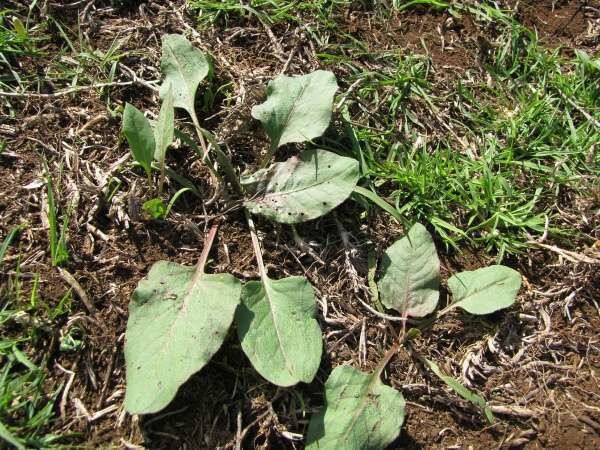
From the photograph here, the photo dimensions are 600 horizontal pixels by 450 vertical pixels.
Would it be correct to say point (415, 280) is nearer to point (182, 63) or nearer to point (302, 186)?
point (302, 186)

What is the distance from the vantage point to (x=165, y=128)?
2271 mm

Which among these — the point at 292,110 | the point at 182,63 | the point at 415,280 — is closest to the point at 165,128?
the point at 182,63

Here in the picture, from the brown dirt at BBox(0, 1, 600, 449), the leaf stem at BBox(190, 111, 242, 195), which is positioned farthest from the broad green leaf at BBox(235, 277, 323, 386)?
the leaf stem at BBox(190, 111, 242, 195)

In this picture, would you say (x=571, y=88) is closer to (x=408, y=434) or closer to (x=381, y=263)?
(x=381, y=263)

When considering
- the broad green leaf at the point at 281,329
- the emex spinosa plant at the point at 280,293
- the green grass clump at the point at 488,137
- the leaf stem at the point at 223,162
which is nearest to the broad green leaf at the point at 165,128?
the emex spinosa plant at the point at 280,293

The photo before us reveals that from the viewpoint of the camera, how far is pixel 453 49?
2832 mm

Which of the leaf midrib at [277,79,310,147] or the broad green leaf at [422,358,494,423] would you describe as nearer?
the broad green leaf at [422,358,494,423]

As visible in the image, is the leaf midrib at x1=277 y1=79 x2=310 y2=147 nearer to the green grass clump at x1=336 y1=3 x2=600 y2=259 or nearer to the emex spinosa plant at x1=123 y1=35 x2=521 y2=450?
the emex spinosa plant at x1=123 y1=35 x2=521 y2=450

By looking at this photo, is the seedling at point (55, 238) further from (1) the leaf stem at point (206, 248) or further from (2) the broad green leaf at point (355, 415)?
(2) the broad green leaf at point (355, 415)

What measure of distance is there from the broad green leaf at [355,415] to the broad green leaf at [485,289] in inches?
16.9

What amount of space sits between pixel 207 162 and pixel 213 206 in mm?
173

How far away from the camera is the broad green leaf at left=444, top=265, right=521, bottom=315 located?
7.45ft

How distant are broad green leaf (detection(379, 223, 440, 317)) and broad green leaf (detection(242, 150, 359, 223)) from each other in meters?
0.32

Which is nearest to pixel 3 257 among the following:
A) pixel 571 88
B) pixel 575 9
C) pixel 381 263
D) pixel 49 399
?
pixel 49 399
